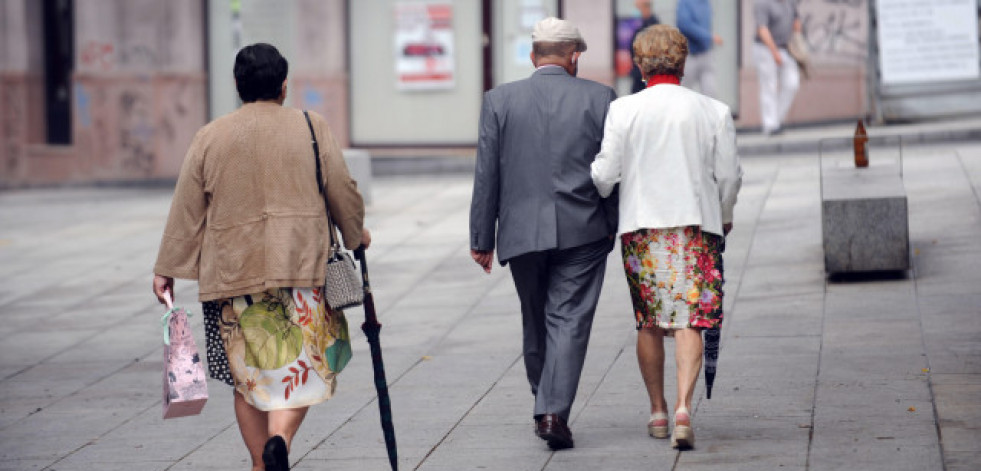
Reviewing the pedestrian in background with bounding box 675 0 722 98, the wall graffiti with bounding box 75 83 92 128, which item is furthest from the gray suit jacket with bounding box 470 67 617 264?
the wall graffiti with bounding box 75 83 92 128

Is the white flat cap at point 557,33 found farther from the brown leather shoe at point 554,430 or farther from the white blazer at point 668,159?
the brown leather shoe at point 554,430

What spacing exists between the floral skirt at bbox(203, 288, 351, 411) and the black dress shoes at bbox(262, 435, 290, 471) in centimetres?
22

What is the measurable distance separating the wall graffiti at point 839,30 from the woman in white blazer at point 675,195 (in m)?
13.1

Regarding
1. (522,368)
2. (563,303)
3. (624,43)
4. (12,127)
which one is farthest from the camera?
(12,127)

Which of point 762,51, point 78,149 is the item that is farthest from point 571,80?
point 78,149

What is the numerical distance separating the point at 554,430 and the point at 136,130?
14311 mm

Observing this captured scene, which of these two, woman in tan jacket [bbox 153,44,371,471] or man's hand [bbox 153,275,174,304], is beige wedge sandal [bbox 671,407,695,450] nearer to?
woman in tan jacket [bbox 153,44,371,471]

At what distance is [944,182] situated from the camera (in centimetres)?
1325

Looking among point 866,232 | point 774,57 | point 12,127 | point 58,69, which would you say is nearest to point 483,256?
point 866,232

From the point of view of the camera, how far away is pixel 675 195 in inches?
243

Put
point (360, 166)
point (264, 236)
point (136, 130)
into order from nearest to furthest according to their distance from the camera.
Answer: point (264, 236)
point (360, 166)
point (136, 130)

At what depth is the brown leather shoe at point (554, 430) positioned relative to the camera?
6.22m

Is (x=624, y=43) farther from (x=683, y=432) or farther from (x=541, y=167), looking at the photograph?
(x=683, y=432)

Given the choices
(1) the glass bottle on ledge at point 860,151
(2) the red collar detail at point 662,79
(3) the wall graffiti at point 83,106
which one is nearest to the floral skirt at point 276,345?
(2) the red collar detail at point 662,79
